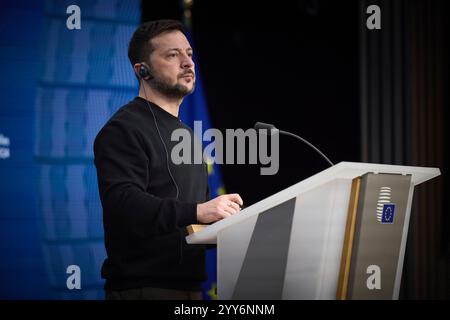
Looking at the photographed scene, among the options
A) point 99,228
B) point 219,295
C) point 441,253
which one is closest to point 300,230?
point 219,295

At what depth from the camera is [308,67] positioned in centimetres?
371

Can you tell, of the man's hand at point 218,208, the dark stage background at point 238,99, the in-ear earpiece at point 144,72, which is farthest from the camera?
the dark stage background at point 238,99

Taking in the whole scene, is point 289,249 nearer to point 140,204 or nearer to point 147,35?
point 140,204

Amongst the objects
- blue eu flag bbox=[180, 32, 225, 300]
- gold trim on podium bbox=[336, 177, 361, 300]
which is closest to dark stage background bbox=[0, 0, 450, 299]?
blue eu flag bbox=[180, 32, 225, 300]

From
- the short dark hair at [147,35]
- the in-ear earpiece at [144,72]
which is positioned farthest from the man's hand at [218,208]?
the short dark hair at [147,35]

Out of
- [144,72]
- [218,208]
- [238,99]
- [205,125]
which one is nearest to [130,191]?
[218,208]

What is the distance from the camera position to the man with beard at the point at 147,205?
1.78 meters

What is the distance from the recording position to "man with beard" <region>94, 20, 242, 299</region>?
5.84ft

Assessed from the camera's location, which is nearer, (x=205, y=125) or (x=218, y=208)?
(x=218, y=208)

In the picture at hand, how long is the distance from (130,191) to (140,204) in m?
0.06

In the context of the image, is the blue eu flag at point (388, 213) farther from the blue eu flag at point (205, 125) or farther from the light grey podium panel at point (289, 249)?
the blue eu flag at point (205, 125)

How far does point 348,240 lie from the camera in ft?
4.71

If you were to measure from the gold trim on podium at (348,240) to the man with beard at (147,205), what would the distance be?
0.38 meters

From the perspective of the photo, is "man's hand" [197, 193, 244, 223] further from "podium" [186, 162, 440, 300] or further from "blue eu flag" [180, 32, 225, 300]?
"blue eu flag" [180, 32, 225, 300]
